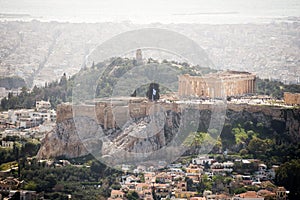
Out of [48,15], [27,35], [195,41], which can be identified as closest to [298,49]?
[195,41]

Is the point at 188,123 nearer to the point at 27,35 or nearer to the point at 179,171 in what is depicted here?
the point at 179,171

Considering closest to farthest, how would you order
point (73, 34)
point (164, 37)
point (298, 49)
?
point (164, 37) → point (298, 49) → point (73, 34)

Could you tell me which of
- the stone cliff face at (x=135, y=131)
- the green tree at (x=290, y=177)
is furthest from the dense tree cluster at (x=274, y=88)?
the green tree at (x=290, y=177)

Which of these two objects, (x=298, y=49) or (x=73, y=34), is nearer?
(x=298, y=49)

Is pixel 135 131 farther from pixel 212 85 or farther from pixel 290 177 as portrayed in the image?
pixel 290 177

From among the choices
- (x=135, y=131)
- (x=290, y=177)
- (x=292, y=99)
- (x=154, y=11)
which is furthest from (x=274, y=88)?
(x=290, y=177)
